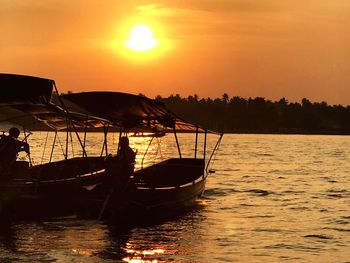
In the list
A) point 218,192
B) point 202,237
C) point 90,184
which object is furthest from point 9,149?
point 218,192

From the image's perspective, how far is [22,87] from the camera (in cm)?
1555

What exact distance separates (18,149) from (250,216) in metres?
8.72

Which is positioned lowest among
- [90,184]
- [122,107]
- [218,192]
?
[218,192]

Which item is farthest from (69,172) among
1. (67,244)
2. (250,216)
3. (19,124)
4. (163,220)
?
(67,244)

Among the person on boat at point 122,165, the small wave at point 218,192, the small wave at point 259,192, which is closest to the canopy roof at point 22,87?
the person on boat at point 122,165

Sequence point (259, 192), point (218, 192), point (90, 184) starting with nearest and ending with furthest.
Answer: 1. point (90, 184)
2. point (218, 192)
3. point (259, 192)

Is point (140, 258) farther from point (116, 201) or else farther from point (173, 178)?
point (173, 178)

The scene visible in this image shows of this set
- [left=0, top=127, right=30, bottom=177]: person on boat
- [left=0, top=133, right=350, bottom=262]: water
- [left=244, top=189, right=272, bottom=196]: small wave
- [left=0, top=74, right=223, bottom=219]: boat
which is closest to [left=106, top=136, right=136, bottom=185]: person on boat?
[left=0, top=74, right=223, bottom=219]: boat

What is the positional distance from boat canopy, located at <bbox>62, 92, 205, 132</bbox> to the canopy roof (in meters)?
2.82

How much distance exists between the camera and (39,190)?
17.8 meters

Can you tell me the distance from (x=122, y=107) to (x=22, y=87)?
4.73 meters

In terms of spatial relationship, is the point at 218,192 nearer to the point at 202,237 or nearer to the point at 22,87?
the point at 202,237

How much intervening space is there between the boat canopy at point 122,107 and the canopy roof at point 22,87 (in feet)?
9.26

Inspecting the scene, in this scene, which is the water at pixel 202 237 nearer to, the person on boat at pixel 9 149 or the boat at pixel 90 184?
the boat at pixel 90 184
